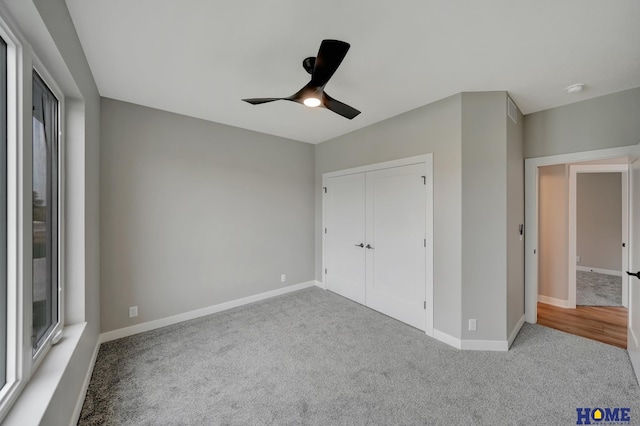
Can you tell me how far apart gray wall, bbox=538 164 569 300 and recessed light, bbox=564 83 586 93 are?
4.88 feet

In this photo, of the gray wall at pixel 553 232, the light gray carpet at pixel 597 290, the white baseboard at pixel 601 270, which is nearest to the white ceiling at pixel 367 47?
the gray wall at pixel 553 232

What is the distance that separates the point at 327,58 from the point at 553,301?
452cm

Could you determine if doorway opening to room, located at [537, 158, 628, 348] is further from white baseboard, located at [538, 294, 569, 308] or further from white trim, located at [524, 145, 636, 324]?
white trim, located at [524, 145, 636, 324]

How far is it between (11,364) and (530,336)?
13.4 feet

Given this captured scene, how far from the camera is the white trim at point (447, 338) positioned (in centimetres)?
258

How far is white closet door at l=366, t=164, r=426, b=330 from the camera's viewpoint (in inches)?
117

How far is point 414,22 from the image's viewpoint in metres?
1.62

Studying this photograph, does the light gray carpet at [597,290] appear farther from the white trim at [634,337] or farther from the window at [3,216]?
the window at [3,216]

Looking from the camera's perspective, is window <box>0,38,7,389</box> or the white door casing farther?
the white door casing

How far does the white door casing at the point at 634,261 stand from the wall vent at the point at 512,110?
3.16 ft

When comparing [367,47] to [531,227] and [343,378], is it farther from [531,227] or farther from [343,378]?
[531,227]

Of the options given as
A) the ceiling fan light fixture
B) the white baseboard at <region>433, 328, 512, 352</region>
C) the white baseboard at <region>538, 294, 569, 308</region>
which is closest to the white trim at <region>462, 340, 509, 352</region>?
the white baseboard at <region>433, 328, 512, 352</region>

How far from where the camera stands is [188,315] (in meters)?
3.21

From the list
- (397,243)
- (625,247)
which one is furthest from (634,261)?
(397,243)
